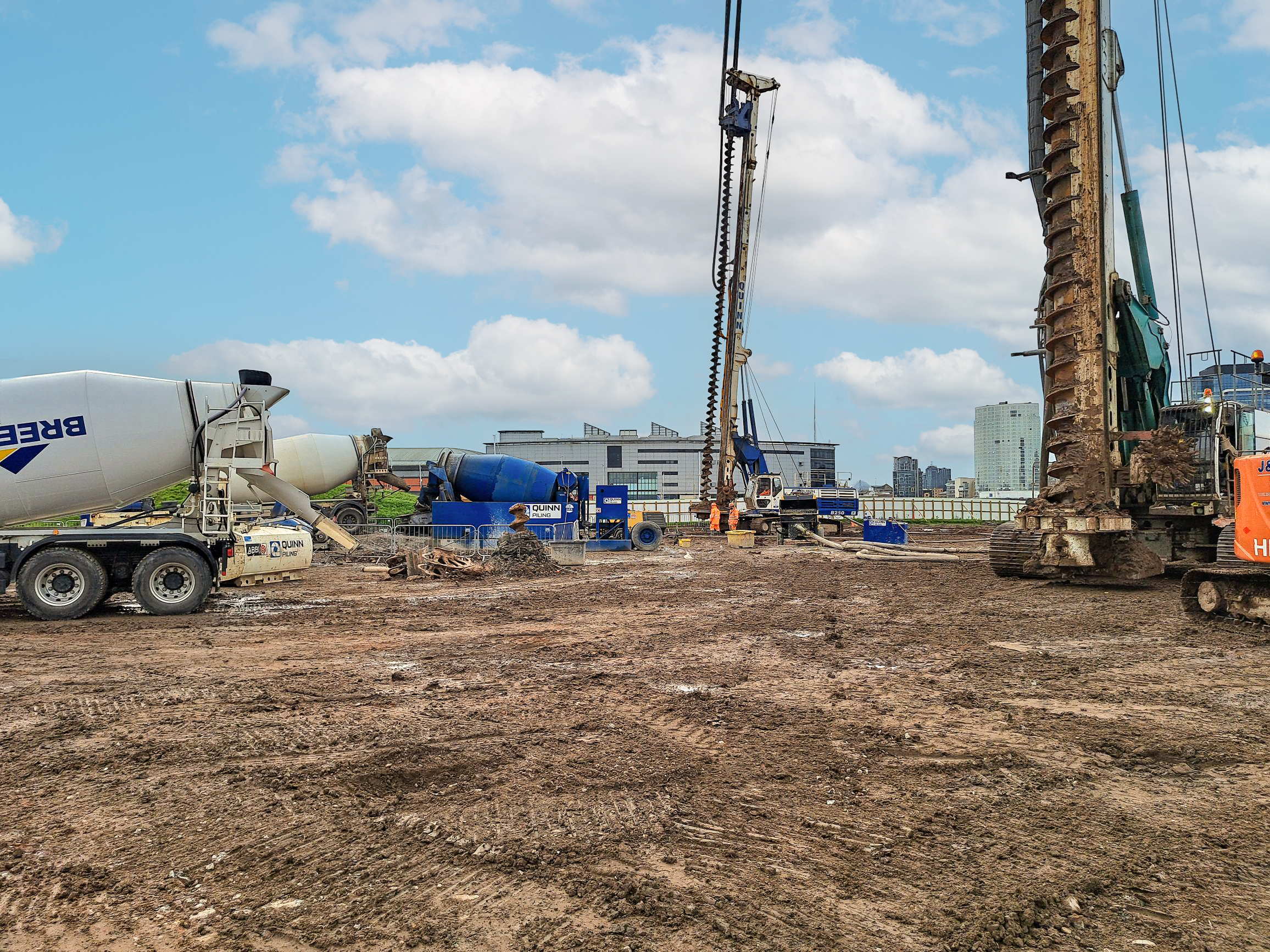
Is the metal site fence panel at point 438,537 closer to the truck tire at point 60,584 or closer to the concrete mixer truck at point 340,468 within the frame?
the concrete mixer truck at point 340,468

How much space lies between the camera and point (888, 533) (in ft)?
101

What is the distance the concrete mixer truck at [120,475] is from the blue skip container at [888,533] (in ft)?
73.8

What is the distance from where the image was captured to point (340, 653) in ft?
29.9

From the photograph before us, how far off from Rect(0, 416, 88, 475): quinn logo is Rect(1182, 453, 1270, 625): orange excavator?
49.3ft

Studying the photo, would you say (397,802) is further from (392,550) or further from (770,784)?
(392,550)

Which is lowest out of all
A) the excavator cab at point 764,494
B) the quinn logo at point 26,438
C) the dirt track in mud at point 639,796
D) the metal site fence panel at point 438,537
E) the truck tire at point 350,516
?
the dirt track in mud at point 639,796

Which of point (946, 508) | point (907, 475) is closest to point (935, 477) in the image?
point (907, 475)

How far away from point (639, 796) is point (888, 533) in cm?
2768

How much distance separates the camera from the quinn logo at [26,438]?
11.7m

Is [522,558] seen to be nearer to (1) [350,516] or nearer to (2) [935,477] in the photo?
(1) [350,516]

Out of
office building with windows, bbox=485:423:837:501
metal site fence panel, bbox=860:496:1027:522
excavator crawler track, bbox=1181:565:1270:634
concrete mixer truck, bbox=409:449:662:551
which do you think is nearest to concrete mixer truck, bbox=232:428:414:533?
concrete mixer truck, bbox=409:449:662:551

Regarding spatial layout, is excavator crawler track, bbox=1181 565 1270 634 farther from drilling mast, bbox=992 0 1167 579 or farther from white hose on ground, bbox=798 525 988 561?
white hose on ground, bbox=798 525 988 561

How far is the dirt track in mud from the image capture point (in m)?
3.26

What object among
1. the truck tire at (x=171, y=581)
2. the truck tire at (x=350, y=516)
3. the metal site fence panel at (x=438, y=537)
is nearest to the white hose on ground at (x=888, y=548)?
the metal site fence panel at (x=438, y=537)
